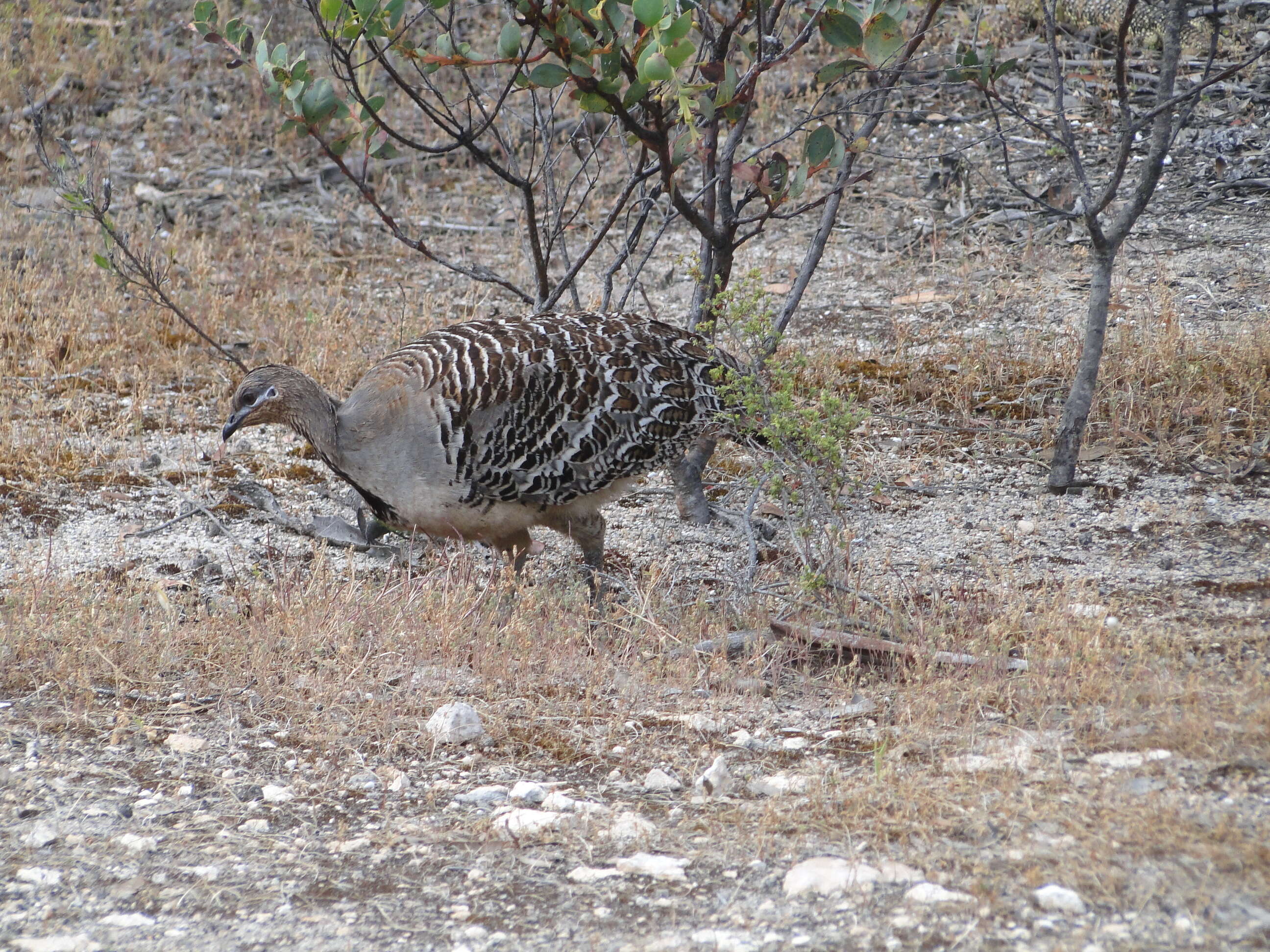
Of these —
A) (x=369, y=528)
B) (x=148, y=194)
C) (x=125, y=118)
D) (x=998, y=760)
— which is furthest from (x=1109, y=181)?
(x=125, y=118)

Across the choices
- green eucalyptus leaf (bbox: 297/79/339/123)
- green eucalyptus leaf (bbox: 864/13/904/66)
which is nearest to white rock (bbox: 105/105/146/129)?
green eucalyptus leaf (bbox: 297/79/339/123)

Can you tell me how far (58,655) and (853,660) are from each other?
321cm

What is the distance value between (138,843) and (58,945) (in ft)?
1.78

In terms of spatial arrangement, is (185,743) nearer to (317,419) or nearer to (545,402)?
(317,419)

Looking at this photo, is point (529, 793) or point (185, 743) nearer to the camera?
point (529, 793)

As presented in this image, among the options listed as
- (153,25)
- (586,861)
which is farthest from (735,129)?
(153,25)

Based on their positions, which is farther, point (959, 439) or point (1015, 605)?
point (959, 439)

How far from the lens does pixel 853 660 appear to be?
493 cm

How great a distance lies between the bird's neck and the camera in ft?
20.3

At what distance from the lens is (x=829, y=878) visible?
11.0 ft

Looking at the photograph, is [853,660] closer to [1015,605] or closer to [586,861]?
[1015,605]

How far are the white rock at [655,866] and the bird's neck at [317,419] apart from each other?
3294 millimetres

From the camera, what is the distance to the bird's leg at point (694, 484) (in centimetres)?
728

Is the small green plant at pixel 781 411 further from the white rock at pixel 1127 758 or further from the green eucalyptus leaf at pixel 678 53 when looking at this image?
the white rock at pixel 1127 758
